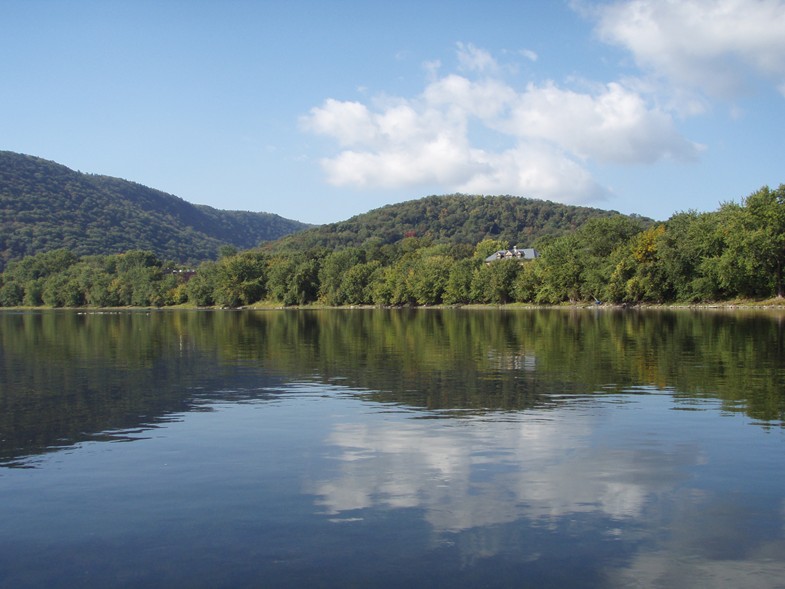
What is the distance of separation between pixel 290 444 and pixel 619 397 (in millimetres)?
11134

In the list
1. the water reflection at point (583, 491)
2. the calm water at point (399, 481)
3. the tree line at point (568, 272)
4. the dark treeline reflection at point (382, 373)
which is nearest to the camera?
the calm water at point (399, 481)

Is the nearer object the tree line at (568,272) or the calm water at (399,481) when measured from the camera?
the calm water at (399,481)

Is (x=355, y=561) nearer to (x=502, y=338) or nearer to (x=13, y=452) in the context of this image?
(x=13, y=452)

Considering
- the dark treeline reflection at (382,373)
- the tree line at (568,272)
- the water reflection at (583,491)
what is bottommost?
the water reflection at (583,491)

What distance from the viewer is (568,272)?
12350 cm

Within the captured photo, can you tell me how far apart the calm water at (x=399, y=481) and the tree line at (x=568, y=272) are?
7582 centimetres

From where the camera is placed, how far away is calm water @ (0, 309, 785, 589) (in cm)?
937

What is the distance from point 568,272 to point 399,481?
4513 inches

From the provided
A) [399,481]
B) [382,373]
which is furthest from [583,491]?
[382,373]

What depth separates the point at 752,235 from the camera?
91.5 metres

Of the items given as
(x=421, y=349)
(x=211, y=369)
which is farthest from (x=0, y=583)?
(x=421, y=349)

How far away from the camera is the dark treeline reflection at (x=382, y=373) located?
20.9 m

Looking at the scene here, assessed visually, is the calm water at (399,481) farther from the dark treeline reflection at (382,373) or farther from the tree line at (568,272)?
the tree line at (568,272)

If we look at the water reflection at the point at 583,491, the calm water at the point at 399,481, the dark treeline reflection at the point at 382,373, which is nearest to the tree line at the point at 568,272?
the dark treeline reflection at the point at 382,373
